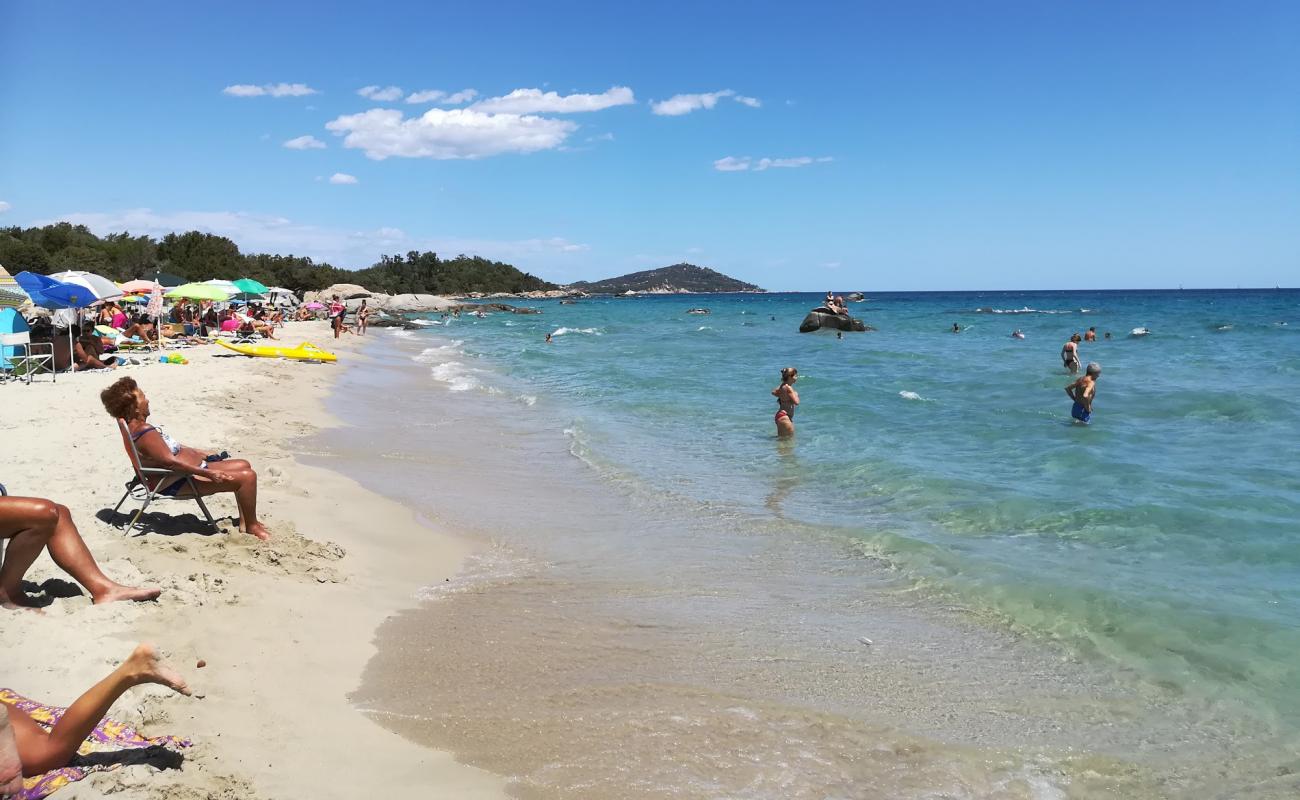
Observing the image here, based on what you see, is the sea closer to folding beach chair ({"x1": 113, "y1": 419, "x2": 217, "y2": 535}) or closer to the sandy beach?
the sandy beach

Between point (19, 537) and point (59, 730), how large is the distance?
69.5 inches

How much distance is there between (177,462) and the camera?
5824 millimetres

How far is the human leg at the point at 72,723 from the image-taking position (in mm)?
3166

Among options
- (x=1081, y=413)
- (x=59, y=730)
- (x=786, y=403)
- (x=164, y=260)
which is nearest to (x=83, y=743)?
(x=59, y=730)

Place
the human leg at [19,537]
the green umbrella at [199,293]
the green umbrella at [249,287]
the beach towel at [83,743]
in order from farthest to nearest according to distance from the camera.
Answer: the green umbrella at [249,287] < the green umbrella at [199,293] < the human leg at [19,537] < the beach towel at [83,743]

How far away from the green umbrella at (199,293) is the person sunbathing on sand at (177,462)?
839 inches

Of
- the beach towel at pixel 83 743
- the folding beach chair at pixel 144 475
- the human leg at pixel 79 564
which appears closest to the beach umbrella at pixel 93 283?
the folding beach chair at pixel 144 475

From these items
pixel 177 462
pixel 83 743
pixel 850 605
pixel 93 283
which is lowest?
pixel 850 605

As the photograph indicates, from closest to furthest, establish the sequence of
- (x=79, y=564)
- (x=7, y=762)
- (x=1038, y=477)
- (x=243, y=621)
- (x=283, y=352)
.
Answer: (x=7, y=762) < (x=79, y=564) < (x=243, y=621) < (x=1038, y=477) < (x=283, y=352)

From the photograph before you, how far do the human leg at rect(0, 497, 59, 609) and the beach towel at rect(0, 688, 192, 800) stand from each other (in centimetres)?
107

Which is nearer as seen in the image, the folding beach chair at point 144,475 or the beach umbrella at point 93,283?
the folding beach chair at point 144,475

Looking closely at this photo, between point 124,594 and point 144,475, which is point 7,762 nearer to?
point 124,594

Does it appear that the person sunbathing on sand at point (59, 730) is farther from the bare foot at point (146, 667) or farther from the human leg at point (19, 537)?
the human leg at point (19, 537)

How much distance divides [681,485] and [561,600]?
4194mm
